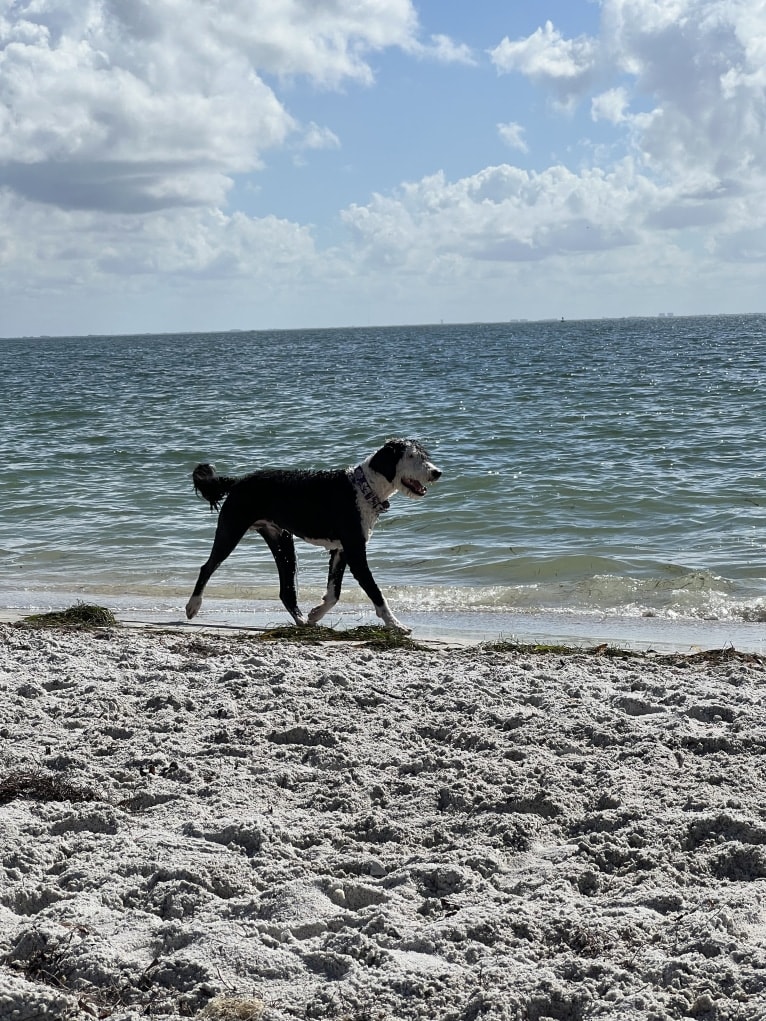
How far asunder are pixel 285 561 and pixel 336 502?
0.88m

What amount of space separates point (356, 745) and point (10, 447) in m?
19.0

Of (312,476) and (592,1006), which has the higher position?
(312,476)

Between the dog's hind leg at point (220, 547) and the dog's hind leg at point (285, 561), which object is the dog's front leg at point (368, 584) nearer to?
the dog's hind leg at point (285, 561)

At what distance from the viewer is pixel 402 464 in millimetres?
8484

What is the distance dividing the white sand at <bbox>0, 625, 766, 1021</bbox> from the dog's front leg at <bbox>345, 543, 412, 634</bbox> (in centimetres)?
196

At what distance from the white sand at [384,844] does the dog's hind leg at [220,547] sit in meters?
2.52

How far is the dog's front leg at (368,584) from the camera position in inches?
329

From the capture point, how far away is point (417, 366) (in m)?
47.3

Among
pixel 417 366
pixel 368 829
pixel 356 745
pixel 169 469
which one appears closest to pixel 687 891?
pixel 368 829

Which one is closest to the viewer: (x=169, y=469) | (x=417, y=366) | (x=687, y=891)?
(x=687, y=891)

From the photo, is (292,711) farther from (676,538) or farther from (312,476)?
(676,538)

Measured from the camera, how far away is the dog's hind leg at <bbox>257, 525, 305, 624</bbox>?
9070 mm

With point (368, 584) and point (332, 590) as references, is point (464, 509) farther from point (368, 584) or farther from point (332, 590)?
point (368, 584)

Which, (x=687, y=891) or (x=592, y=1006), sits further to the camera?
(x=687, y=891)
